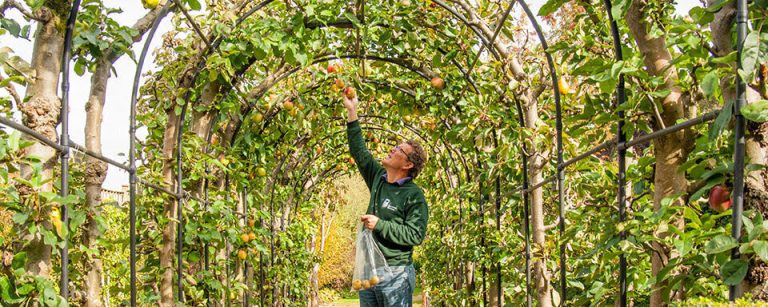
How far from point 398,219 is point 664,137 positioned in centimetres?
136

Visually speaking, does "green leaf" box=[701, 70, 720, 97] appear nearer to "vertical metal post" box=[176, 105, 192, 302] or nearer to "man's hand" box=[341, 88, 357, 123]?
"man's hand" box=[341, 88, 357, 123]

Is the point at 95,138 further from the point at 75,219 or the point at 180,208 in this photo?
the point at 180,208

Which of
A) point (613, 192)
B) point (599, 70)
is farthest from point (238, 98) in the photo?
point (599, 70)

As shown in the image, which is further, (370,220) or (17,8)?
(370,220)

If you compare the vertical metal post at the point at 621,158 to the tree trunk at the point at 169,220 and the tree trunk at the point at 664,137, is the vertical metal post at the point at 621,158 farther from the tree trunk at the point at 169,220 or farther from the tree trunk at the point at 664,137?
the tree trunk at the point at 169,220

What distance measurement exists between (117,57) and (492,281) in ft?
10.9

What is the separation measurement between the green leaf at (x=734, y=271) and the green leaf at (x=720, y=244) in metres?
0.05

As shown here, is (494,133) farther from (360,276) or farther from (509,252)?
(360,276)

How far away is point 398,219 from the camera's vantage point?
3.11 meters

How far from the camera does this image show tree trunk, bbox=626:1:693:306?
1.99 metres

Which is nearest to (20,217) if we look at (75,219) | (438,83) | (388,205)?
(75,219)

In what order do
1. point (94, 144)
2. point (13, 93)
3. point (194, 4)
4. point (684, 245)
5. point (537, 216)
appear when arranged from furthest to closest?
point (537, 216) < point (194, 4) < point (94, 144) < point (13, 93) < point (684, 245)

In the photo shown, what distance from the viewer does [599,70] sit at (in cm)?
192

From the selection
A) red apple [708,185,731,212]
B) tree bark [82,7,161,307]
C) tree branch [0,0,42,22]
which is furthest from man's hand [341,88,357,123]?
red apple [708,185,731,212]
